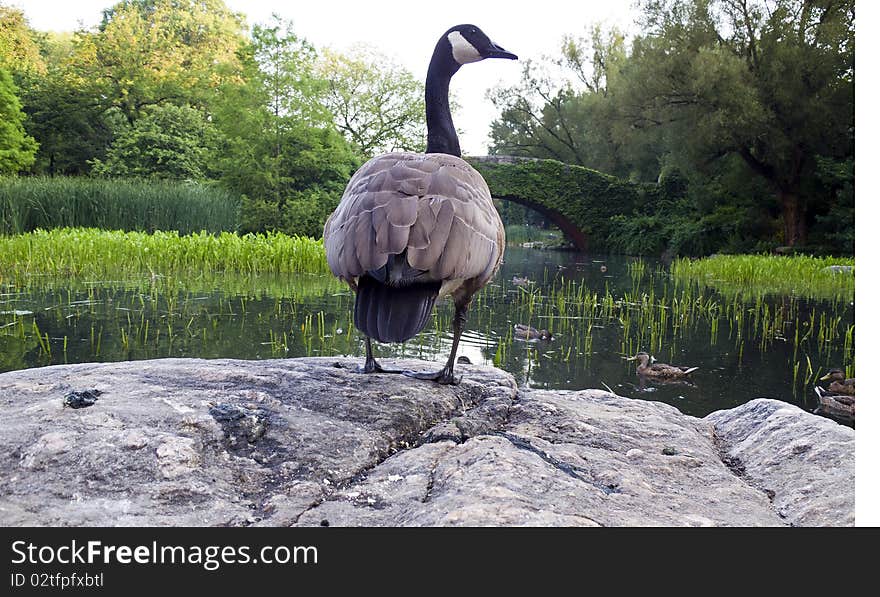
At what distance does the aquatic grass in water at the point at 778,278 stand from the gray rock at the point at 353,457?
33.7 ft

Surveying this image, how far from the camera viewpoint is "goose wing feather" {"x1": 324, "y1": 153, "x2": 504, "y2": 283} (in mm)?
3062

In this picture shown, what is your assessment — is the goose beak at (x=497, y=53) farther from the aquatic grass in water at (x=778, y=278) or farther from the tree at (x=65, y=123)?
the tree at (x=65, y=123)

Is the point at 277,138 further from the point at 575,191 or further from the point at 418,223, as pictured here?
the point at 418,223

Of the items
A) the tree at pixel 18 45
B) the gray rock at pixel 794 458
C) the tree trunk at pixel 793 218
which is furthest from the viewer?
the tree at pixel 18 45

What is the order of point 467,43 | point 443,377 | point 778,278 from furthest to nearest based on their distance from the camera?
1. point 778,278
2. point 467,43
3. point 443,377

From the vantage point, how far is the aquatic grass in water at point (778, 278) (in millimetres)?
13664

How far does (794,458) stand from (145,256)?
514 inches

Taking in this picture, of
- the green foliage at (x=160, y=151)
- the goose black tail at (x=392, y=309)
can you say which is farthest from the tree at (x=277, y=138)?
the goose black tail at (x=392, y=309)

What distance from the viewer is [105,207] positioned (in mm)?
19531

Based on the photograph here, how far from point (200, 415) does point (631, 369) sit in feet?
15.9

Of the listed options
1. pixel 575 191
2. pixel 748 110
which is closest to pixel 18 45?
pixel 575 191

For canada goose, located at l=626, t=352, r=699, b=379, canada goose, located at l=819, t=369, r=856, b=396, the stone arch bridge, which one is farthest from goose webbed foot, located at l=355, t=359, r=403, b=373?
the stone arch bridge

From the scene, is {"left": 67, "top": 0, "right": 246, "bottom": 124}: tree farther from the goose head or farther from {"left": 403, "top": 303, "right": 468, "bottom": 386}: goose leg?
{"left": 403, "top": 303, "right": 468, "bottom": 386}: goose leg

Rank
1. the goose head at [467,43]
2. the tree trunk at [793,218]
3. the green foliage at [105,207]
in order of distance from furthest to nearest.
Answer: the tree trunk at [793,218]
the green foliage at [105,207]
the goose head at [467,43]
